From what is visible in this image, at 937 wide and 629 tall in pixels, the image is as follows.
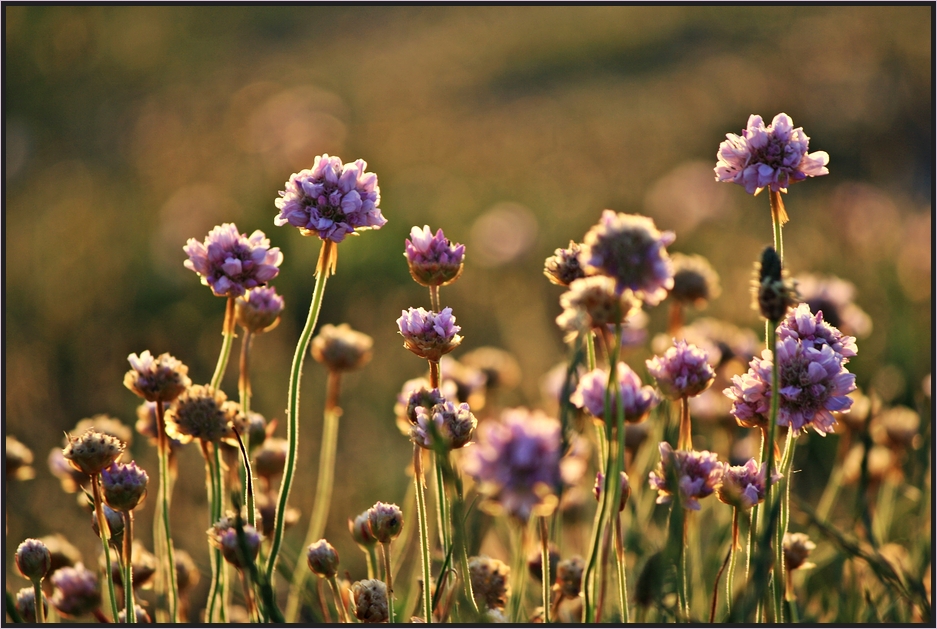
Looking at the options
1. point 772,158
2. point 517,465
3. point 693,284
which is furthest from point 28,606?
point 693,284

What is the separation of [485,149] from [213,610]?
6.06m

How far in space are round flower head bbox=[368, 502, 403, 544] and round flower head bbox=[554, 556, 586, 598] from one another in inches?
13.9

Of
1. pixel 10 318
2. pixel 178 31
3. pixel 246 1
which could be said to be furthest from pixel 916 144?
pixel 178 31

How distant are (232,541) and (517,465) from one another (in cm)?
62

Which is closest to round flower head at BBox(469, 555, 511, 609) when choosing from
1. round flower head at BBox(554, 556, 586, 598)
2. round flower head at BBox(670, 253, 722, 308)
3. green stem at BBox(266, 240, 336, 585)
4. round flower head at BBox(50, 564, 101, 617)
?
round flower head at BBox(554, 556, 586, 598)

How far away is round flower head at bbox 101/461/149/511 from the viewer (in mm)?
1396

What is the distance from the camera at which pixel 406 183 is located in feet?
20.0

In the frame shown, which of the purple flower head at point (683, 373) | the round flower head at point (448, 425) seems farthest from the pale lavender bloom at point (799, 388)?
the round flower head at point (448, 425)

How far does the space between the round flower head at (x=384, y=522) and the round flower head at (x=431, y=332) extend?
11.0 inches

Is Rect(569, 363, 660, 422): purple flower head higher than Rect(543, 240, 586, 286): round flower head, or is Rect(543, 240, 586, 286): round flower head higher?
Rect(543, 240, 586, 286): round flower head

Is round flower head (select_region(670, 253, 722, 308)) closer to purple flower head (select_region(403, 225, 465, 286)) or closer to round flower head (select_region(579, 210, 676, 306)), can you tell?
purple flower head (select_region(403, 225, 465, 286))

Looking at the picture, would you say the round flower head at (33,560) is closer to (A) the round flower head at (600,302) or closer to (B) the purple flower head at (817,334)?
(A) the round flower head at (600,302)

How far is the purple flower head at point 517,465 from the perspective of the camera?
3.20 ft

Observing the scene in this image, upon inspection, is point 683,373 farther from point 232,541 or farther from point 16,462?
point 16,462
